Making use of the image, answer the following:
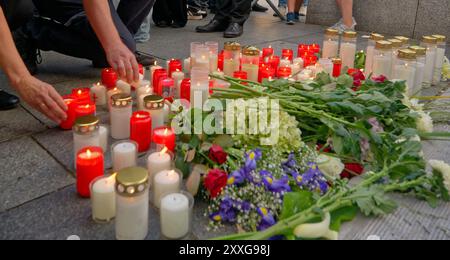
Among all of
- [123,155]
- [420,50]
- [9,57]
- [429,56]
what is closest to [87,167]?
[123,155]

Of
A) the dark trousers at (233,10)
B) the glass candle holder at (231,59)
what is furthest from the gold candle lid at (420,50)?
the dark trousers at (233,10)

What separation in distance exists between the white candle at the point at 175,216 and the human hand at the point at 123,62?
0.89m

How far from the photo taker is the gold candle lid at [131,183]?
3.55 ft

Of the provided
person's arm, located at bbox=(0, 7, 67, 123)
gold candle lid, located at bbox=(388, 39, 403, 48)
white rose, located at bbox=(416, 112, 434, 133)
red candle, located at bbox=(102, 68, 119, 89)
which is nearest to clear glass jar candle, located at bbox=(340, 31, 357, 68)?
gold candle lid, located at bbox=(388, 39, 403, 48)

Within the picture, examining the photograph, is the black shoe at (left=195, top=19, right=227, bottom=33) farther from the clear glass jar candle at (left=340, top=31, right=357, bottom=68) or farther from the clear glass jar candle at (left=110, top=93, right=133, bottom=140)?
the clear glass jar candle at (left=110, top=93, right=133, bottom=140)

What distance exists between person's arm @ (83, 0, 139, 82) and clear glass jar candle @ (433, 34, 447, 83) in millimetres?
1874

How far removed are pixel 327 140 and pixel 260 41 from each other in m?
2.73

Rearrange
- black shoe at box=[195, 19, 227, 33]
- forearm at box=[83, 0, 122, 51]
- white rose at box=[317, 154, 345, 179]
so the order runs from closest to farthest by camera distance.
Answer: white rose at box=[317, 154, 345, 179] < forearm at box=[83, 0, 122, 51] < black shoe at box=[195, 19, 227, 33]

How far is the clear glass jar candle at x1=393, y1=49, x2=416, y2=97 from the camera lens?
2342 millimetres

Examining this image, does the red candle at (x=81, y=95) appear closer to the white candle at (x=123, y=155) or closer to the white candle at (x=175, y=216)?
the white candle at (x=123, y=155)

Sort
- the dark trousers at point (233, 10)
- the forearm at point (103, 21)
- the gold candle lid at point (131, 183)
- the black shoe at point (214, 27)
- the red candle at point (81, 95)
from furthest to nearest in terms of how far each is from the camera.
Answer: the black shoe at point (214, 27)
the dark trousers at point (233, 10)
the forearm at point (103, 21)
the red candle at point (81, 95)
the gold candle lid at point (131, 183)

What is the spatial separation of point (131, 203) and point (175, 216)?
12 cm

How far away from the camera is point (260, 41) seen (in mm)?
4168
